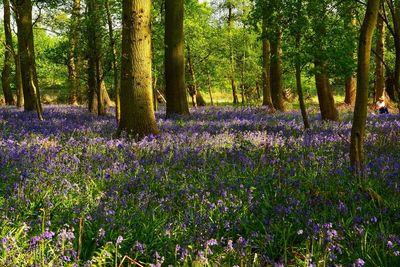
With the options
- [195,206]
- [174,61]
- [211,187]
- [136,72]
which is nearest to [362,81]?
[211,187]

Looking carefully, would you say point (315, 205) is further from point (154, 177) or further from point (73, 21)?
point (73, 21)

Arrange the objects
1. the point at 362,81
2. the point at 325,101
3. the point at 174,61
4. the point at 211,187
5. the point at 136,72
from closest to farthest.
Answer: the point at 211,187 → the point at 362,81 → the point at 136,72 → the point at 325,101 → the point at 174,61

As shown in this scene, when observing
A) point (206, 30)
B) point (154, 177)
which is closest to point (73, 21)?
point (154, 177)

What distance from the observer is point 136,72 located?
915 centimetres

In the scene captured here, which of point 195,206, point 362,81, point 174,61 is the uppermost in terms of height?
point 174,61

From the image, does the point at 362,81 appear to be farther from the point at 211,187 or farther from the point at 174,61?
the point at 174,61

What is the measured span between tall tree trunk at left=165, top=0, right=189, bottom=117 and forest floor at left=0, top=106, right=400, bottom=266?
7162mm

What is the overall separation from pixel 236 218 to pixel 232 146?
13.1 feet

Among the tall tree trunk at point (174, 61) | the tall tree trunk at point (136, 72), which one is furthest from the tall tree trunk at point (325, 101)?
the tall tree trunk at point (136, 72)

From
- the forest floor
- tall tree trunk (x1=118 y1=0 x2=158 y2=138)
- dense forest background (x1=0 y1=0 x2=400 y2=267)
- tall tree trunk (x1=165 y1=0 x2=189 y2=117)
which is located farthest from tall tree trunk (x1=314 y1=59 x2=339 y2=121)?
tall tree trunk (x1=118 y1=0 x2=158 y2=138)

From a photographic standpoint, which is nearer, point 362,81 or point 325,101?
point 362,81

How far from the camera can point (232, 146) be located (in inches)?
318

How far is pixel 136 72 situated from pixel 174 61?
5.93 m

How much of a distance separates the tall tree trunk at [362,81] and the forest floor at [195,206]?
254 mm
